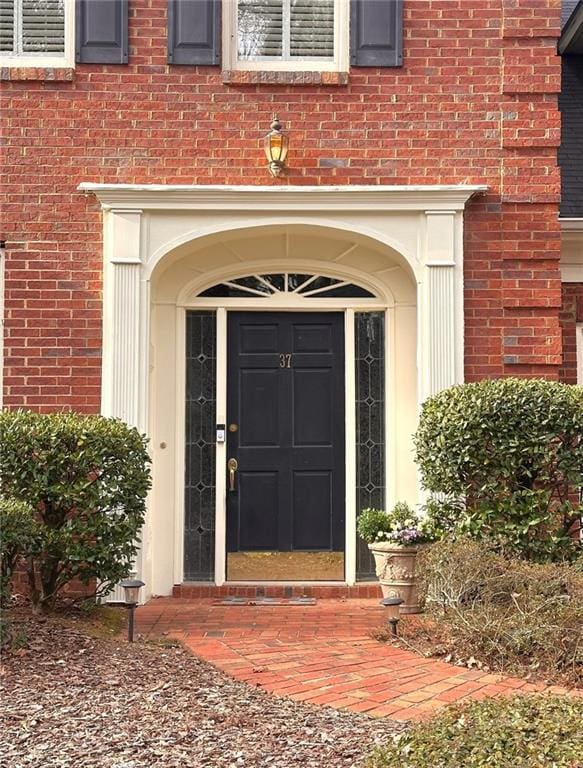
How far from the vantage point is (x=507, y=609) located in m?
5.42

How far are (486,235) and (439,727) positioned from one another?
4.54m

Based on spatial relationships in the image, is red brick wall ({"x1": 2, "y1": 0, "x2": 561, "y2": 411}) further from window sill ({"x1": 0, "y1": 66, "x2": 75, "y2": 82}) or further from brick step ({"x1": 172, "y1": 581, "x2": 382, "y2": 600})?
brick step ({"x1": 172, "y1": 581, "x2": 382, "y2": 600})

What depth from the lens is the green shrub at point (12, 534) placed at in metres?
5.62

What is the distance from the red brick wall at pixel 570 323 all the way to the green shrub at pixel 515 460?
1748 mm

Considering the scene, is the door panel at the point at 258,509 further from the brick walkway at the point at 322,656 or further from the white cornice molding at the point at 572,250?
the white cornice molding at the point at 572,250

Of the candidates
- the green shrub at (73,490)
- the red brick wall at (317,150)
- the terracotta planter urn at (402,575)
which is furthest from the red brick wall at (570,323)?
the green shrub at (73,490)

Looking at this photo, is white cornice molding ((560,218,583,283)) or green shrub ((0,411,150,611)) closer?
green shrub ((0,411,150,611))

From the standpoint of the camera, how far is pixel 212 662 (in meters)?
5.35

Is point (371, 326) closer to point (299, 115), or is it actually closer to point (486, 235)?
point (486, 235)

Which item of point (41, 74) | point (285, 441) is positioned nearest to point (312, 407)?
point (285, 441)

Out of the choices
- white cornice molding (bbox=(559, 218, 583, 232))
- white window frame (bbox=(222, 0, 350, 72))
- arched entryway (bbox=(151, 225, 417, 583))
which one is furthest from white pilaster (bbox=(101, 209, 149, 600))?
white cornice molding (bbox=(559, 218, 583, 232))

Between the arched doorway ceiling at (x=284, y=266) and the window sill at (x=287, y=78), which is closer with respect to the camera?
the window sill at (x=287, y=78)

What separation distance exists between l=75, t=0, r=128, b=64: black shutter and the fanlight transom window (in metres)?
1.90

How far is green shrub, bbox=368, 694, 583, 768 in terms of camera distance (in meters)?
3.27
